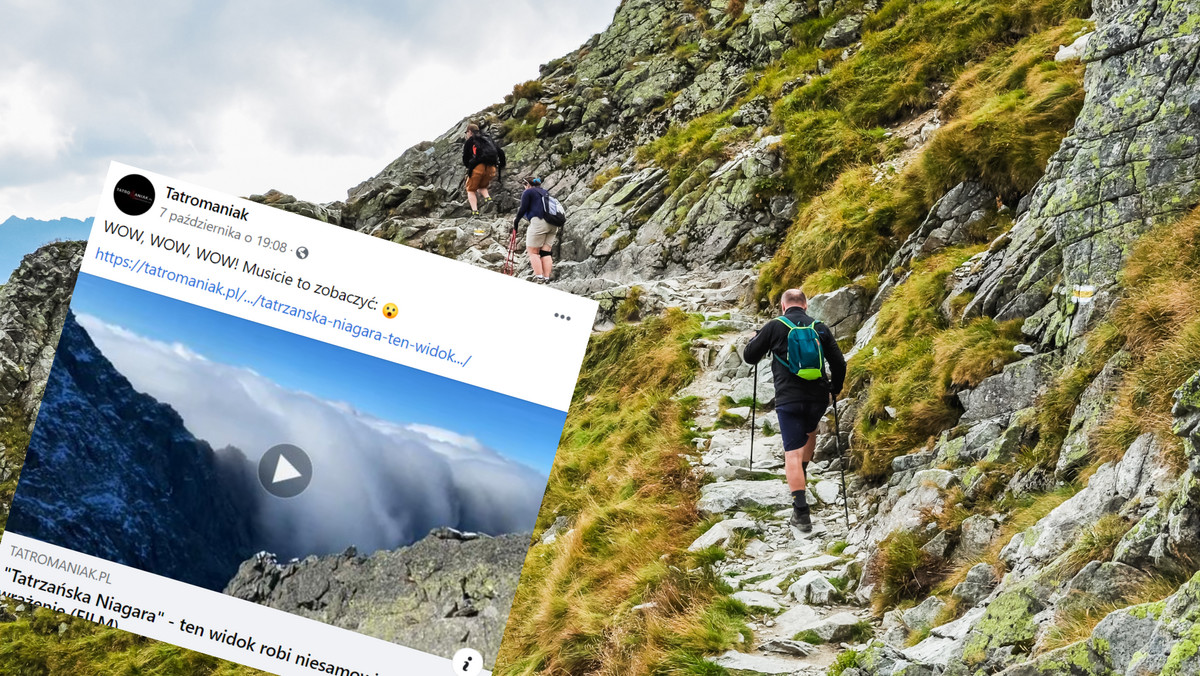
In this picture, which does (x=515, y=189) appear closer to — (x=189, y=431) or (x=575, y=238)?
(x=575, y=238)

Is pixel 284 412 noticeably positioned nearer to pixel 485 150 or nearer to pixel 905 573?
pixel 905 573

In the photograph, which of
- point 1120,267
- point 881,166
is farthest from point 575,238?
point 1120,267

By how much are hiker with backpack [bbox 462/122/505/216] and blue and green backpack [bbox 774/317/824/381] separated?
14.0 meters

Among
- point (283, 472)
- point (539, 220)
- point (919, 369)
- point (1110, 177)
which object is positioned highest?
Answer: point (539, 220)

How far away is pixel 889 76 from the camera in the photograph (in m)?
17.2

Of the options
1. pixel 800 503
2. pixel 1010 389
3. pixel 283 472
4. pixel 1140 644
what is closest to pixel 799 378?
pixel 800 503

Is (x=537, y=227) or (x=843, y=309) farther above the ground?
(x=537, y=227)

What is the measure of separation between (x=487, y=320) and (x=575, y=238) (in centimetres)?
1730

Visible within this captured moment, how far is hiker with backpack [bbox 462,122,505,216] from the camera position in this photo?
20719 millimetres

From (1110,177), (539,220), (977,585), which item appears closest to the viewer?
(977,585)

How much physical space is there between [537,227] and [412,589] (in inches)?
463

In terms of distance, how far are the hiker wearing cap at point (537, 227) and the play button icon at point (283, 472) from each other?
11.0m

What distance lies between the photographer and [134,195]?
336 centimetres

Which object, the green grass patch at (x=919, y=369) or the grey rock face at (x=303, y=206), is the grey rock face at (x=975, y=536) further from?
the grey rock face at (x=303, y=206)
